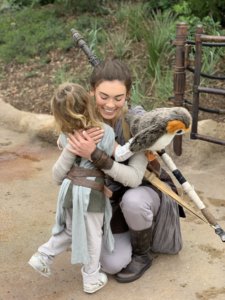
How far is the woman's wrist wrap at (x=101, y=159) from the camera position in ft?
7.94

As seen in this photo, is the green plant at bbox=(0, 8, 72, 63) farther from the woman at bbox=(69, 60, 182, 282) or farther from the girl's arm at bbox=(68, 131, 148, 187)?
the girl's arm at bbox=(68, 131, 148, 187)

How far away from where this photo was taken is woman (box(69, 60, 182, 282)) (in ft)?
8.10

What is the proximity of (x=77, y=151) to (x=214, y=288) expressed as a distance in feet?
3.13

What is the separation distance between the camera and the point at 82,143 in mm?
2406

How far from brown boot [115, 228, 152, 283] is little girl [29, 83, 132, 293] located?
0.52 ft

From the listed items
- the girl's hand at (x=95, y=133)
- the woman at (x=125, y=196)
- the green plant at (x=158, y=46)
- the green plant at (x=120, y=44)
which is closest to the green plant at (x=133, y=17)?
the green plant at (x=120, y=44)

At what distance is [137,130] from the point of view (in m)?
2.47

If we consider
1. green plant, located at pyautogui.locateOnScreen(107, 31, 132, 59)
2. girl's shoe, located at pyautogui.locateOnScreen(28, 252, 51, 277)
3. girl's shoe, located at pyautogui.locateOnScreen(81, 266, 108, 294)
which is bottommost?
girl's shoe, located at pyautogui.locateOnScreen(81, 266, 108, 294)

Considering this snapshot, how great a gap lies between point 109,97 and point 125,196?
0.47 meters

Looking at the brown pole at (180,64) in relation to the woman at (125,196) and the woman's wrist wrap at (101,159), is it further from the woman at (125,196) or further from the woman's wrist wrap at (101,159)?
the woman's wrist wrap at (101,159)

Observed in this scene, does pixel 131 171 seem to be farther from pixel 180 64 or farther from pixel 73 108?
pixel 180 64

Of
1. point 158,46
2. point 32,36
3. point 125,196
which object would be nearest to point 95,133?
point 125,196

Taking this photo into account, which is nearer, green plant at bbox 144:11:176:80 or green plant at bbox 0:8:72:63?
green plant at bbox 144:11:176:80

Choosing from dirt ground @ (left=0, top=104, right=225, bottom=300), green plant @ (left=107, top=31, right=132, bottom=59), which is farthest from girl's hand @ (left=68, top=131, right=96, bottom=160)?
green plant @ (left=107, top=31, right=132, bottom=59)
